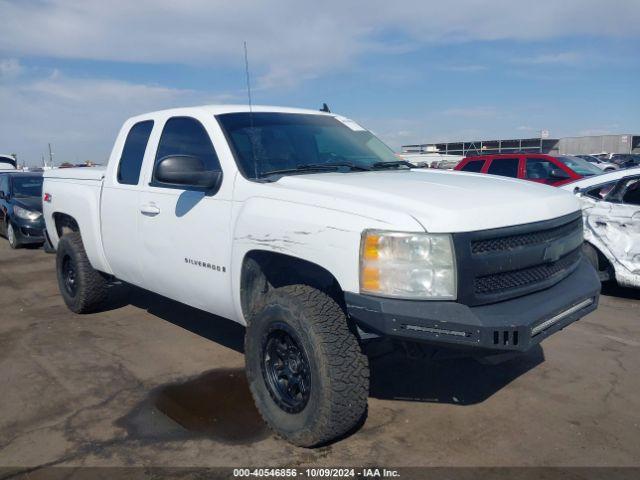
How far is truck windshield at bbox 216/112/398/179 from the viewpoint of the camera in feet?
12.5

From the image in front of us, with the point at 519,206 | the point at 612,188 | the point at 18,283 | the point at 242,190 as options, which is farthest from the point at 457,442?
the point at 18,283

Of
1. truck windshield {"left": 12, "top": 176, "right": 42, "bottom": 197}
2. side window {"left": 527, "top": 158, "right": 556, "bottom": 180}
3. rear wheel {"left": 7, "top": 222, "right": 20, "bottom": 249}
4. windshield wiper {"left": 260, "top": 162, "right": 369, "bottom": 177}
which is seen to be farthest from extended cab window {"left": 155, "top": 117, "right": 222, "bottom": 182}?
Answer: truck windshield {"left": 12, "top": 176, "right": 42, "bottom": 197}

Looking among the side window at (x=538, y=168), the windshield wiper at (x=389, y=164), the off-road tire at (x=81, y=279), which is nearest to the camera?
the windshield wiper at (x=389, y=164)

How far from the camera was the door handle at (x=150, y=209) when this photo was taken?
4289mm

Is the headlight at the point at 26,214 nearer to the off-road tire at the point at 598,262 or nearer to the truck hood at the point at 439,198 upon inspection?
the truck hood at the point at 439,198

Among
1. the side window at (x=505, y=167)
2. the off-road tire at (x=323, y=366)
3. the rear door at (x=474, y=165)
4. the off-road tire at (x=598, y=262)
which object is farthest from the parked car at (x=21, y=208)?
the off-road tire at (x=598, y=262)

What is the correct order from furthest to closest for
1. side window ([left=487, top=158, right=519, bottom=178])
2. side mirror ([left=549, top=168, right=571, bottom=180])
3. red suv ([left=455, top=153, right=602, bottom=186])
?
side window ([left=487, top=158, right=519, bottom=178]), red suv ([left=455, top=153, right=602, bottom=186]), side mirror ([left=549, top=168, right=571, bottom=180])

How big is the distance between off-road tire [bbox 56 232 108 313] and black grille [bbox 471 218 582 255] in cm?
407

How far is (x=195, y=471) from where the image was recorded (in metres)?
2.97

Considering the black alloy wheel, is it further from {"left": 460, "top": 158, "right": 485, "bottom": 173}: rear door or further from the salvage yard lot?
{"left": 460, "top": 158, "right": 485, "bottom": 173}: rear door

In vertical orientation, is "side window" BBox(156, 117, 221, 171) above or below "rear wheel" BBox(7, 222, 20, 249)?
above

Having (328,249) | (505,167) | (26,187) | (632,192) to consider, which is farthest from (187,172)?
(26,187)

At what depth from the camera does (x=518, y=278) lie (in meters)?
3.09

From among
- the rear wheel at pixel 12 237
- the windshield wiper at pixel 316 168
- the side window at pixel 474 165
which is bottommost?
the rear wheel at pixel 12 237
